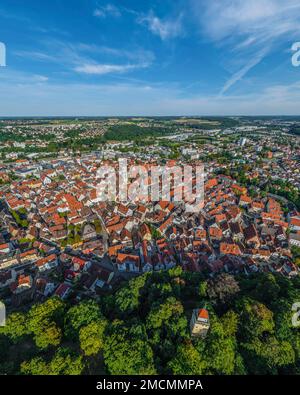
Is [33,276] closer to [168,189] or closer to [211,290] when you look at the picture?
[211,290]

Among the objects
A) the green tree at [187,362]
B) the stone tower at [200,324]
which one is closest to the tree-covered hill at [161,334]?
the green tree at [187,362]

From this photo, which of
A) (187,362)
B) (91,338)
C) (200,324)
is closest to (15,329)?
(91,338)

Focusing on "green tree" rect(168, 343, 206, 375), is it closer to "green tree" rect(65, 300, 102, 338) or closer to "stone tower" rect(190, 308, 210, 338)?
"stone tower" rect(190, 308, 210, 338)

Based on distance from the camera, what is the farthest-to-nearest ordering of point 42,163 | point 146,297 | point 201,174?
point 42,163, point 201,174, point 146,297

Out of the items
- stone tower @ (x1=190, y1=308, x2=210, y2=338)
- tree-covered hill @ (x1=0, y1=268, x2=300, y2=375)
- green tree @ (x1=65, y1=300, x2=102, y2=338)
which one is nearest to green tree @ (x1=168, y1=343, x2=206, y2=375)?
tree-covered hill @ (x1=0, y1=268, x2=300, y2=375)

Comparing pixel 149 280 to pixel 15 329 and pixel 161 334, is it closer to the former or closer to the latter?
pixel 161 334
